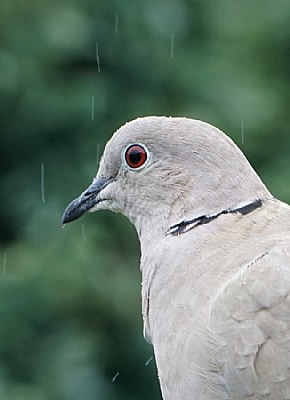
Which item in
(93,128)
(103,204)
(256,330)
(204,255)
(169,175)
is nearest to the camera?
(256,330)

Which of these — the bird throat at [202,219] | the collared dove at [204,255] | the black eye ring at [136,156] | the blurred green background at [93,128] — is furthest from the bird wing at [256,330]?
the blurred green background at [93,128]

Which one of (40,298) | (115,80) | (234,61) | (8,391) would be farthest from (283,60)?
(8,391)

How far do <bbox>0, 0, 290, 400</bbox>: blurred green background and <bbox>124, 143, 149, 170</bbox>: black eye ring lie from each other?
155 centimetres

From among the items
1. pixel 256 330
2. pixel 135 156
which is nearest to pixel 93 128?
pixel 135 156

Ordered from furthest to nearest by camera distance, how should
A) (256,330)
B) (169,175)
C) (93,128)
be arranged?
(93,128)
(169,175)
(256,330)

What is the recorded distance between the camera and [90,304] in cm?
463

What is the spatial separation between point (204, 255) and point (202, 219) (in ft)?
0.40

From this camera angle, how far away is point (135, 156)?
10.0ft

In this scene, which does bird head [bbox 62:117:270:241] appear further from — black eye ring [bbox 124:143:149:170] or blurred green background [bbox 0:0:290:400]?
blurred green background [bbox 0:0:290:400]

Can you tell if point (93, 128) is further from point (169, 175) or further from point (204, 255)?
point (204, 255)

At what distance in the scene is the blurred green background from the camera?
4.55 m

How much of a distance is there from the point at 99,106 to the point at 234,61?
75 cm

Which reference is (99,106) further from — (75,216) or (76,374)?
(75,216)

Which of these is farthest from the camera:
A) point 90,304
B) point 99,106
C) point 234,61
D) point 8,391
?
point 234,61
